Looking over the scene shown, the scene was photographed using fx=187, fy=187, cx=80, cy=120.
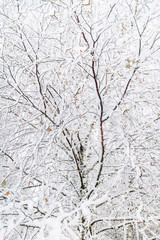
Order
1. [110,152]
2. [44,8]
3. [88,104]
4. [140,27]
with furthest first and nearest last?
[110,152] → [88,104] → [44,8] → [140,27]

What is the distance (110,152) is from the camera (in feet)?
8.87

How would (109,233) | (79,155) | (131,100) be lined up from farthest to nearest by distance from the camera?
(109,233) → (79,155) → (131,100)

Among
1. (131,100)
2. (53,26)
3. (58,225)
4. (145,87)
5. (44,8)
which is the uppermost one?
(53,26)

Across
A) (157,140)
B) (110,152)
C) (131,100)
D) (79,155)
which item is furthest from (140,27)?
(79,155)

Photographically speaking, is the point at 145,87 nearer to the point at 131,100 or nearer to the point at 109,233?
the point at 131,100

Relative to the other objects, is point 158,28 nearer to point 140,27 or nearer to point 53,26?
point 140,27

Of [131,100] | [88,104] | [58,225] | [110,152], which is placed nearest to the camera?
[58,225]

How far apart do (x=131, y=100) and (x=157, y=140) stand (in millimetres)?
720

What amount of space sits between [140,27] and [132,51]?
21 cm

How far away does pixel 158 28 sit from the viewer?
166 cm

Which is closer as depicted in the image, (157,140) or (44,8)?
(44,8)

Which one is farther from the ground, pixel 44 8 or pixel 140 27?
pixel 44 8

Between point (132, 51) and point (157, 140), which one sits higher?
A: point (132, 51)

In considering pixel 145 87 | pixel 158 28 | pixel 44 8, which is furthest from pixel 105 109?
pixel 44 8
